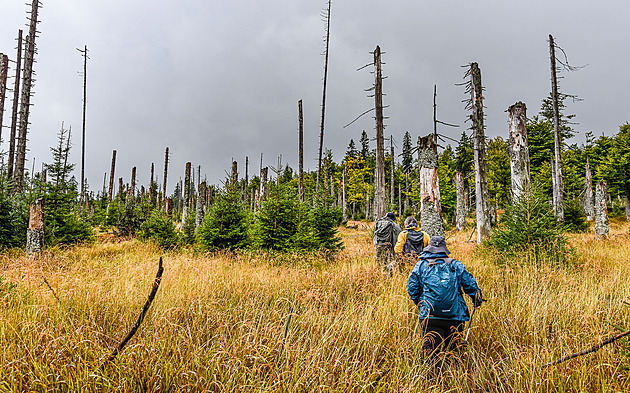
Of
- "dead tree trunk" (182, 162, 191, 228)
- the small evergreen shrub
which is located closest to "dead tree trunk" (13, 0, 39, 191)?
the small evergreen shrub

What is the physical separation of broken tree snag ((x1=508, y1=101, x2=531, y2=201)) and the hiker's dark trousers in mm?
7221

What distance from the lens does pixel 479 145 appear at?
12.0 meters

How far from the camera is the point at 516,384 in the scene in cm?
237

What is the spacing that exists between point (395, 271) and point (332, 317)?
7.84ft

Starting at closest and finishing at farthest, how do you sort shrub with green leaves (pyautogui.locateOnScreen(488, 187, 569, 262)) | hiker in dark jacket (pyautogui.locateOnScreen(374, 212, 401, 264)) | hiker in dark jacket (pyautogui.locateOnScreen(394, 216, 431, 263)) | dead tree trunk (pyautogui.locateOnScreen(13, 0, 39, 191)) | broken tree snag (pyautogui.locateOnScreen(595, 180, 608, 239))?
shrub with green leaves (pyautogui.locateOnScreen(488, 187, 569, 262)) < hiker in dark jacket (pyautogui.locateOnScreen(394, 216, 431, 263)) < hiker in dark jacket (pyautogui.locateOnScreen(374, 212, 401, 264)) < broken tree snag (pyautogui.locateOnScreen(595, 180, 608, 239)) < dead tree trunk (pyautogui.locateOnScreen(13, 0, 39, 191))

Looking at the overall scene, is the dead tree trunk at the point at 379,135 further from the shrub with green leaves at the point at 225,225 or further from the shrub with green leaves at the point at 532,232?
the shrub with green leaves at the point at 225,225

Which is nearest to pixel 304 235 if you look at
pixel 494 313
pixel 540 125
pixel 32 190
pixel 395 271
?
pixel 395 271

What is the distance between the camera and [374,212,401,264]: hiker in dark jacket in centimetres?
683

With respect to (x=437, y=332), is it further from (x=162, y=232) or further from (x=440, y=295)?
(x=162, y=232)

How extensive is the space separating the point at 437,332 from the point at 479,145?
36.6 ft

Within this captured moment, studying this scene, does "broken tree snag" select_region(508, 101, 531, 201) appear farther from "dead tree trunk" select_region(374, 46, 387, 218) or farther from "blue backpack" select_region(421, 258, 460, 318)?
"blue backpack" select_region(421, 258, 460, 318)

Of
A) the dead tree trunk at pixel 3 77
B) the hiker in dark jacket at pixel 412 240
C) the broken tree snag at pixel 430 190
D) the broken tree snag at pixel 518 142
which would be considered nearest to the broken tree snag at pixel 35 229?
the hiker in dark jacket at pixel 412 240

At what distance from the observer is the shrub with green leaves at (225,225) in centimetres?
916

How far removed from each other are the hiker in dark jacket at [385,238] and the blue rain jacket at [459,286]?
3329 millimetres
